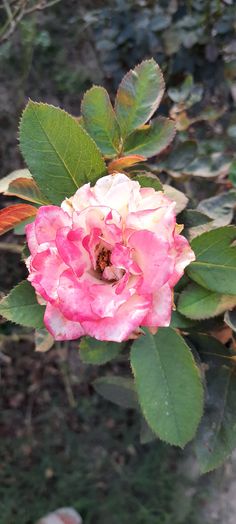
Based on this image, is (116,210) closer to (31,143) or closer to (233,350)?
(31,143)

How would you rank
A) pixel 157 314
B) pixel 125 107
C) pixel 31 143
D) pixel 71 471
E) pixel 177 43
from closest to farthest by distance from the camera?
1. pixel 157 314
2. pixel 31 143
3. pixel 125 107
4. pixel 177 43
5. pixel 71 471

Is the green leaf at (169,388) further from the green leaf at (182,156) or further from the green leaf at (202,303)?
the green leaf at (182,156)

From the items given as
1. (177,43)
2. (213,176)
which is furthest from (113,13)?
(213,176)

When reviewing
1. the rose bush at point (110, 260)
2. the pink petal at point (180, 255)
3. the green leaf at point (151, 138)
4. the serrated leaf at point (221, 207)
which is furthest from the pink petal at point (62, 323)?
the serrated leaf at point (221, 207)

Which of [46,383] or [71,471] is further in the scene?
[46,383]

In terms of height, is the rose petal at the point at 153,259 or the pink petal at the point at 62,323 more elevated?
the rose petal at the point at 153,259

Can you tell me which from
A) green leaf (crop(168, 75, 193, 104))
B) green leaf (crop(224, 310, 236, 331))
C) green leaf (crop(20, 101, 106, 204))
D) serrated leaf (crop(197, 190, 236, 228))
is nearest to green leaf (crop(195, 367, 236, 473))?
green leaf (crop(224, 310, 236, 331))
